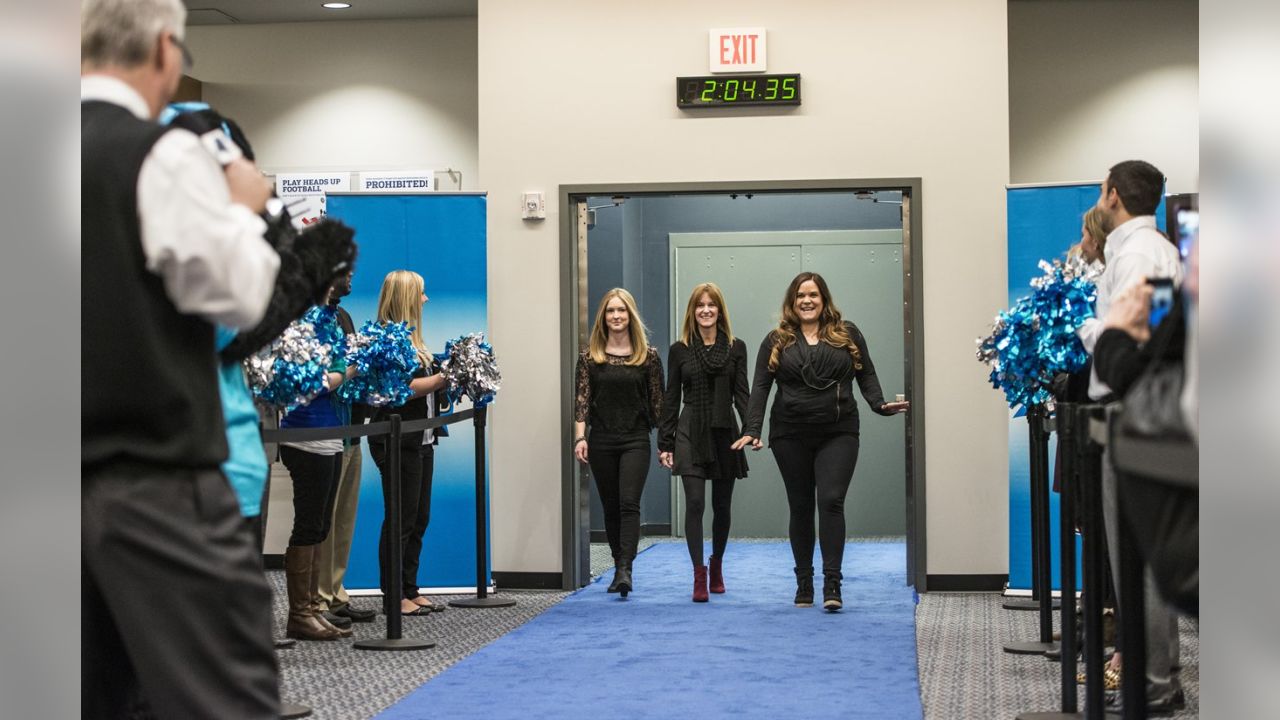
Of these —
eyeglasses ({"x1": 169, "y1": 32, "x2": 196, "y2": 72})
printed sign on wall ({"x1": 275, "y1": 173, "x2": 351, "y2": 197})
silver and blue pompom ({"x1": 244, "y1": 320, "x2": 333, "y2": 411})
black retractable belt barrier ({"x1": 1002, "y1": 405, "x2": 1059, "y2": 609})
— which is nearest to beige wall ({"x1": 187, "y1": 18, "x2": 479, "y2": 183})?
printed sign on wall ({"x1": 275, "y1": 173, "x2": 351, "y2": 197})

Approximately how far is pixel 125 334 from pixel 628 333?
5.96m

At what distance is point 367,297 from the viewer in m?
7.70

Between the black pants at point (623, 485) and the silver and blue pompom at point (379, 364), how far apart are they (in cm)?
173

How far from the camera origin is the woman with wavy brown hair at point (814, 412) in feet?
23.1

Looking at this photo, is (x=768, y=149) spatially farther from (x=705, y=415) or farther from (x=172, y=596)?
(x=172, y=596)

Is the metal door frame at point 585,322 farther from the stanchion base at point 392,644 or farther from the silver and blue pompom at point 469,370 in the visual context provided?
the stanchion base at point 392,644

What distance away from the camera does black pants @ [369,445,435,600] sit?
21.7 ft

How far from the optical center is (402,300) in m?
6.69

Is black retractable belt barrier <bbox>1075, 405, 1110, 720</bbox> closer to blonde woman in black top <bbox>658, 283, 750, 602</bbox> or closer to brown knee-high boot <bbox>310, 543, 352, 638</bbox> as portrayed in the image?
brown knee-high boot <bbox>310, 543, 352, 638</bbox>

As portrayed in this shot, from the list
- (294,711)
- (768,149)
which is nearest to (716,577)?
(768,149)

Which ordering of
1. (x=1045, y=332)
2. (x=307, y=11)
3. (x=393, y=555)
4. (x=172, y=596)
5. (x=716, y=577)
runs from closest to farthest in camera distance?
(x=172, y=596), (x=1045, y=332), (x=393, y=555), (x=716, y=577), (x=307, y=11)
